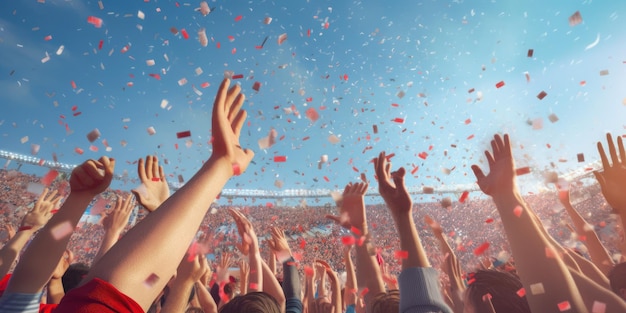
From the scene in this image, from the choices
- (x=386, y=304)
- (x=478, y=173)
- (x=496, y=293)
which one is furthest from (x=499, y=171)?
(x=386, y=304)

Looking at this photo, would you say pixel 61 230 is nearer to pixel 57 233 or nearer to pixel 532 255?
pixel 57 233

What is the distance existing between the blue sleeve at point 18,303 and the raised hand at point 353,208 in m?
2.27

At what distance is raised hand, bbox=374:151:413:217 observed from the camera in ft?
6.64

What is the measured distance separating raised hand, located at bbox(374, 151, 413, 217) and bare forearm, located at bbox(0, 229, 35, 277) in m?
3.61

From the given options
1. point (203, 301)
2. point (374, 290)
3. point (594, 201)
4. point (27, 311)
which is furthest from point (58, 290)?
point (594, 201)

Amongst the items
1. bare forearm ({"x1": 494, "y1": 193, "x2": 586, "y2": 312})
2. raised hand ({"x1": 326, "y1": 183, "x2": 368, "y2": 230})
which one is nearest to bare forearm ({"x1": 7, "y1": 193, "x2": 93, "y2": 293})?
raised hand ({"x1": 326, "y1": 183, "x2": 368, "y2": 230})

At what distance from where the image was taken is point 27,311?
1502 mm

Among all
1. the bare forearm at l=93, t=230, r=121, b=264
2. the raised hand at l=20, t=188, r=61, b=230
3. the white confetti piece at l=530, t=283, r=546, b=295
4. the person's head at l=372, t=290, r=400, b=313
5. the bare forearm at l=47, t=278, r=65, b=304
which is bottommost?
the person's head at l=372, t=290, r=400, b=313

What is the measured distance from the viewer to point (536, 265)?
57.0 inches

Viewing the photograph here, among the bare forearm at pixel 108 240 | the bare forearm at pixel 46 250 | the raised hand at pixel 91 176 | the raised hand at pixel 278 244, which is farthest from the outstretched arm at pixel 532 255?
the bare forearm at pixel 108 240

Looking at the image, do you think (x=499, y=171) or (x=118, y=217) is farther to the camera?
(x=118, y=217)

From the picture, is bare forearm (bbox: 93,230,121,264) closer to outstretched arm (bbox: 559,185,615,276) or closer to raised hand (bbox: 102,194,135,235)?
raised hand (bbox: 102,194,135,235)

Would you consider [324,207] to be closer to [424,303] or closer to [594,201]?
[594,201]

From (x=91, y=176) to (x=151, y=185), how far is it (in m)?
0.37
